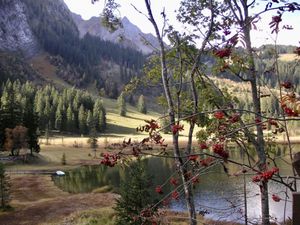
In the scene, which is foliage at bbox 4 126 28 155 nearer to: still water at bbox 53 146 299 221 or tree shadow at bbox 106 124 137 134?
still water at bbox 53 146 299 221

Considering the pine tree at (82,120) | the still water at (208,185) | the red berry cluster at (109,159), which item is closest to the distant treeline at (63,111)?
the pine tree at (82,120)

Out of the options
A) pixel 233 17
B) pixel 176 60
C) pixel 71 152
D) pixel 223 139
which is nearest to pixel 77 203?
pixel 176 60

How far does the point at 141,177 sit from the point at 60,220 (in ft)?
60.0

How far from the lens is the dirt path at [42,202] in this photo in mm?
40156

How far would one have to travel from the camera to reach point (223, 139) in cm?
411

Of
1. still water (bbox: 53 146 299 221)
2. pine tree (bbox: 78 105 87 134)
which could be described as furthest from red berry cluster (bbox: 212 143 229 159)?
pine tree (bbox: 78 105 87 134)

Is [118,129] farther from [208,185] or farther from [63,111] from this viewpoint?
[208,185]

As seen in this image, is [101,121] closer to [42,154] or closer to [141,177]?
[42,154]

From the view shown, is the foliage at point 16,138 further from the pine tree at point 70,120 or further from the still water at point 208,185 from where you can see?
the pine tree at point 70,120

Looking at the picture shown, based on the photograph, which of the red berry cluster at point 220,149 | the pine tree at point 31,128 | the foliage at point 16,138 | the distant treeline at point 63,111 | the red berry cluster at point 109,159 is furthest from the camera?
the distant treeline at point 63,111

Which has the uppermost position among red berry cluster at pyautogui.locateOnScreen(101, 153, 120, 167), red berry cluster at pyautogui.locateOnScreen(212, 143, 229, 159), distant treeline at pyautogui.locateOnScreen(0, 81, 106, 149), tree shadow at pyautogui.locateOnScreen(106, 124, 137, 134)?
distant treeline at pyautogui.locateOnScreen(0, 81, 106, 149)

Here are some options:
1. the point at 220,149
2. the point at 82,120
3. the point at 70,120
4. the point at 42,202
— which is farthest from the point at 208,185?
the point at 70,120

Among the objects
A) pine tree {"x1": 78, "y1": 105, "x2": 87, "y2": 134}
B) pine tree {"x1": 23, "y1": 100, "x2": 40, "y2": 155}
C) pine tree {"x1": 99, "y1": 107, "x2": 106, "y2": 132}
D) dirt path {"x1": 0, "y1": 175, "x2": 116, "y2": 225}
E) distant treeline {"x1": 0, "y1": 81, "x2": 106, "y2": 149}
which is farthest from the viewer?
pine tree {"x1": 99, "y1": 107, "x2": 106, "y2": 132}

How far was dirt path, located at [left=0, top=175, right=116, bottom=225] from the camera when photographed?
4016cm
